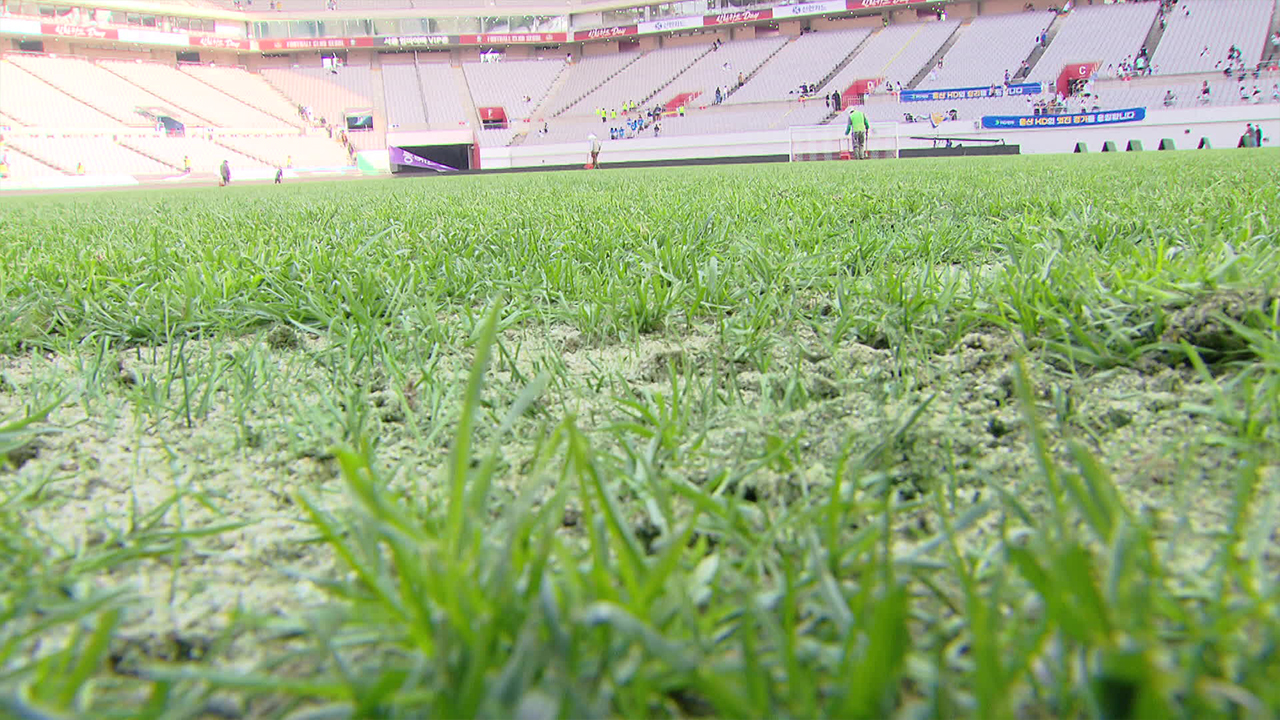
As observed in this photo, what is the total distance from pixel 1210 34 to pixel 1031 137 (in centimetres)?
1253

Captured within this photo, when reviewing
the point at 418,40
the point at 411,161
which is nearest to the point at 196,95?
the point at 411,161

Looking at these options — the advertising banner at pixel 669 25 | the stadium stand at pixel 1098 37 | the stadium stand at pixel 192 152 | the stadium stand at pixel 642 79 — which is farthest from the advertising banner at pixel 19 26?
the stadium stand at pixel 1098 37

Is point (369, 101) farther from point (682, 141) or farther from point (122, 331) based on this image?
point (122, 331)

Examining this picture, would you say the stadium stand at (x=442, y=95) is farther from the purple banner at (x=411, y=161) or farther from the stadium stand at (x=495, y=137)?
the purple banner at (x=411, y=161)

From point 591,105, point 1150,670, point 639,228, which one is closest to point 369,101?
point 591,105

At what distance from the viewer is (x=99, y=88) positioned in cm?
3447

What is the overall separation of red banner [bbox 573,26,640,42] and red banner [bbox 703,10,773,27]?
4298 mm

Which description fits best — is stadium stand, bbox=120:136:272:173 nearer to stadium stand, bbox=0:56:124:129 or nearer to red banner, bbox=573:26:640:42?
stadium stand, bbox=0:56:124:129

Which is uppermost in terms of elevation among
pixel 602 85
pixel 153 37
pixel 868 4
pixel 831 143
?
pixel 868 4

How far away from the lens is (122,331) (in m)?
1.75

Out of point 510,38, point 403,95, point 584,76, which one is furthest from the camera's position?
point 510,38

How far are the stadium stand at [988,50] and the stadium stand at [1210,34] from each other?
4.78 metres

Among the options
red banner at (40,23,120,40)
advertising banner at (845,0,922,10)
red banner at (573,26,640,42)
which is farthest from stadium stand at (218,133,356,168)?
advertising banner at (845,0,922,10)

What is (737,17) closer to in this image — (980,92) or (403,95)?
(980,92)
